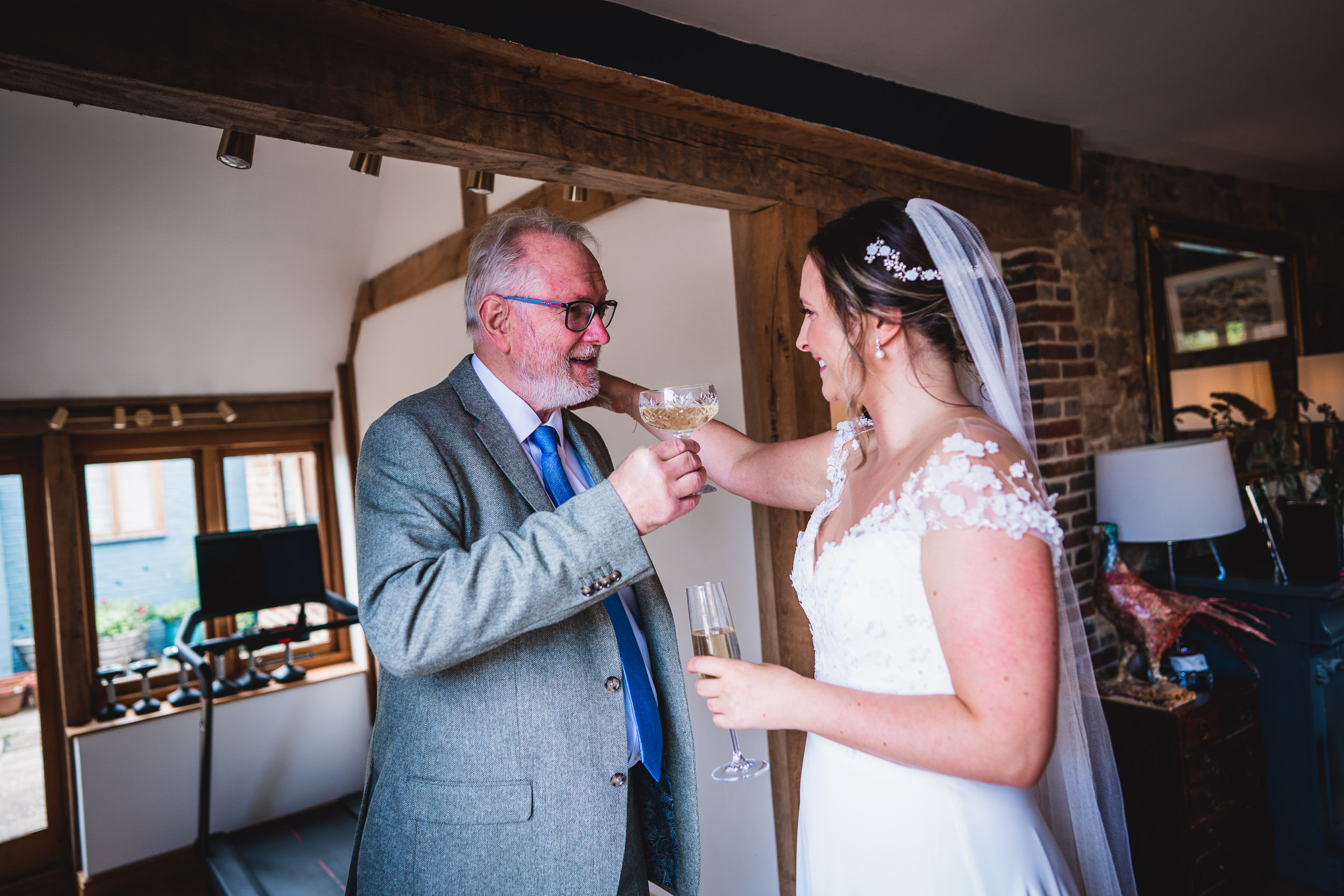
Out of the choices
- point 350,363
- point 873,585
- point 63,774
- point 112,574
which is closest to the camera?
point 873,585

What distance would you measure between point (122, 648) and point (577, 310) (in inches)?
166

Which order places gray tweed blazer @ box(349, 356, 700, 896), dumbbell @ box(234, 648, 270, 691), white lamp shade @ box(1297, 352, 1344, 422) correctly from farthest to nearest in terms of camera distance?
dumbbell @ box(234, 648, 270, 691)
white lamp shade @ box(1297, 352, 1344, 422)
gray tweed blazer @ box(349, 356, 700, 896)

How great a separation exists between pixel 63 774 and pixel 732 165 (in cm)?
456

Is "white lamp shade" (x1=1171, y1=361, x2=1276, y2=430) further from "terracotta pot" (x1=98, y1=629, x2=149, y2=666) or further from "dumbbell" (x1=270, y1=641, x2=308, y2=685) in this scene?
"terracotta pot" (x1=98, y1=629, x2=149, y2=666)

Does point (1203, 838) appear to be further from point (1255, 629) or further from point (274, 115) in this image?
point (274, 115)

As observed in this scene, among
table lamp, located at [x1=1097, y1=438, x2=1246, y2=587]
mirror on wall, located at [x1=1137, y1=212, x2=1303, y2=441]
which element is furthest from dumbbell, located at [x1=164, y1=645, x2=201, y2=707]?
mirror on wall, located at [x1=1137, y1=212, x2=1303, y2=441]

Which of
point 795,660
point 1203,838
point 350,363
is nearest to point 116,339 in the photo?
point 350,363

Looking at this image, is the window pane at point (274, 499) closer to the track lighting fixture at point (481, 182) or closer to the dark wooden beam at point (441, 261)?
the dark wooden beam at point (441, 261)

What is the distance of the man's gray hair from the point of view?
1.67 meters

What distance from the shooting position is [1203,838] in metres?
2.84

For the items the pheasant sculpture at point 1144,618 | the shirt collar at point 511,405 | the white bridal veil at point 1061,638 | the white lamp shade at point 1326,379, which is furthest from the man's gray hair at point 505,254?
the white lamp shade at point 1326,379

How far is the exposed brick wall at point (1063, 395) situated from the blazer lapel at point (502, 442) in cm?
233

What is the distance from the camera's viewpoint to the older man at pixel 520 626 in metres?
1.28

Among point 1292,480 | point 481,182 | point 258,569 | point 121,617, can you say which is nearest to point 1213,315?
point 1292,480
